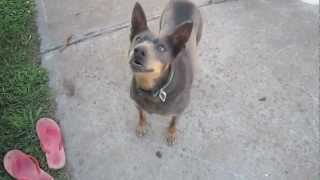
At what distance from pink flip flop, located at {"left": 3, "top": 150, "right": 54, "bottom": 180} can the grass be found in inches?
4.5

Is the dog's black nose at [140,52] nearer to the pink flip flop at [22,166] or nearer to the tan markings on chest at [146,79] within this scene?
the tan markings on chest at [146,79]

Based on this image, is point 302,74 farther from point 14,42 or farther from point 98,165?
point 14,42

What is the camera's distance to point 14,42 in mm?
4395

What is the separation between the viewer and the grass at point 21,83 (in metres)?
3.77

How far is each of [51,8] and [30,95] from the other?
1031mm

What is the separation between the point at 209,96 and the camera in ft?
13.3

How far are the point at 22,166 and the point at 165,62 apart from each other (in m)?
1.26

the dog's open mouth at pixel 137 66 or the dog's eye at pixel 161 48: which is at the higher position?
the dog's eye at pixel 161 48

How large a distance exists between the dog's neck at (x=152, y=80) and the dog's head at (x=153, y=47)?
0.06 m

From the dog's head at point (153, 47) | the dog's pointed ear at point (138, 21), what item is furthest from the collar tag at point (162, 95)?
→ the dog's pointed ear at point (138, 21)

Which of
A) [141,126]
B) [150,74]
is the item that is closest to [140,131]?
[141,126]

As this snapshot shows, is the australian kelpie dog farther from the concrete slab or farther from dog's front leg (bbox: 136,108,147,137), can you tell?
the concrete slab

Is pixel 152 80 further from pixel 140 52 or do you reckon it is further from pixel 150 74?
pixel 140 52

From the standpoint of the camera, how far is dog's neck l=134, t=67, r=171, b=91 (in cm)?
319
